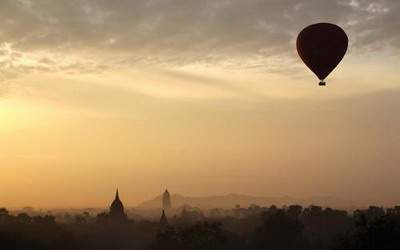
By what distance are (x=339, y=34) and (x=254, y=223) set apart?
4477 inches

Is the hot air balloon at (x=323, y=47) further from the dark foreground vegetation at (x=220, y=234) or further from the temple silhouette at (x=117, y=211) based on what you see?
the temple silhouette at (x=117, y=211)

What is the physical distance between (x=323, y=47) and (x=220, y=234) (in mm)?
32221

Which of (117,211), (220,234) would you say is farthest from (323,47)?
(117,211)

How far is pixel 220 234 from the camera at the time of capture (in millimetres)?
67375

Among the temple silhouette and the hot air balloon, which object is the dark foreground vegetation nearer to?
the temple silhouette

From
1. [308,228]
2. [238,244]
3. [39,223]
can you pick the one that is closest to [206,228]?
[238,244]

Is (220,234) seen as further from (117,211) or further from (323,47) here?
(117,211)

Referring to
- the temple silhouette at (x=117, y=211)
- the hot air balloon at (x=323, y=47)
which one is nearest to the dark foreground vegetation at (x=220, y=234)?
the temple silhouette at (x=117, y=211)

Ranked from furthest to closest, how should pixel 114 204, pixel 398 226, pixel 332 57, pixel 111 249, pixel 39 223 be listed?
1. pixel 114 204
2. pixel 111 249
3. pixel 39 223
4. pixel 332 57
5. pixel 398 226

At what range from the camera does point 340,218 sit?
143 metres

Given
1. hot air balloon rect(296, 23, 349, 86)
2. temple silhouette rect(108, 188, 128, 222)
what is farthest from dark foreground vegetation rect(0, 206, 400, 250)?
hot air balloon rect(296, 23, 349, 86)

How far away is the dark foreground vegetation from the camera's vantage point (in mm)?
37406

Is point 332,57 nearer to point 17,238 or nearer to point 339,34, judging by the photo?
point 339,34

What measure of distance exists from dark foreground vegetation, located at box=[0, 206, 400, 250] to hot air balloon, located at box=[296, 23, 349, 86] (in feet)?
33.7
